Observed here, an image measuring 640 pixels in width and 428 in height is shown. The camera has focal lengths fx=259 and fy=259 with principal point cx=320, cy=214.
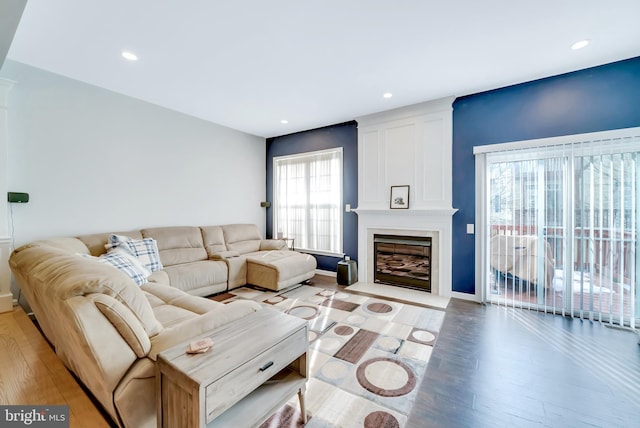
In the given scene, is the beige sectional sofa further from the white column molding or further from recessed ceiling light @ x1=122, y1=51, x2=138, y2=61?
recessed ceiling light @ x1=122, y1=51, x2=138, y2=61

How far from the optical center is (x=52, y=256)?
1518mm

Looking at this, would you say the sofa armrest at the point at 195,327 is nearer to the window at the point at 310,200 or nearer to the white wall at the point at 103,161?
the white wall at the point at 103,161

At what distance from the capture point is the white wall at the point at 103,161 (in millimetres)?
2852

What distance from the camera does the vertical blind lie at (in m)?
2.71

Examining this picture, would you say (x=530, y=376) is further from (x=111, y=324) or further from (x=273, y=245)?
(x=273, y=245)

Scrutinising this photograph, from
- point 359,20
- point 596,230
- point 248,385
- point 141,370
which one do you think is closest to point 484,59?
point 359,20

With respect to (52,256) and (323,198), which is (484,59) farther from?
(52,256)

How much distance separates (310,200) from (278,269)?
71.4 inches


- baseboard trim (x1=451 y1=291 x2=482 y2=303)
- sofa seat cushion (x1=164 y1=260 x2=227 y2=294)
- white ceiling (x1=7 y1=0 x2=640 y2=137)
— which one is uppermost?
white ceiling (x1=7 y1=0 x2=640 y2=137)

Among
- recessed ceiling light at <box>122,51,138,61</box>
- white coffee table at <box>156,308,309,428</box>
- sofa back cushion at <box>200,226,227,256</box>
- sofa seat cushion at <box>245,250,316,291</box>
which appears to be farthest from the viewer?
sofa back cushion at <box>200,226,227,256</box>

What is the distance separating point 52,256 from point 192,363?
117 centimetres

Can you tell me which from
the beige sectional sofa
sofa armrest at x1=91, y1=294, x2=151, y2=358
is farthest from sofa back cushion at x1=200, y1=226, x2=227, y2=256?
sofa armrest at x1=91, y1=294, x2=151, y2=358

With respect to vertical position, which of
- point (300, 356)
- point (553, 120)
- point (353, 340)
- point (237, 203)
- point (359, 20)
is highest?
point (359, 20)

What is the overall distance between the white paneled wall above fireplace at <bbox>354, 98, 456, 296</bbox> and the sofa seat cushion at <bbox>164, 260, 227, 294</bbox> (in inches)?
88.6
